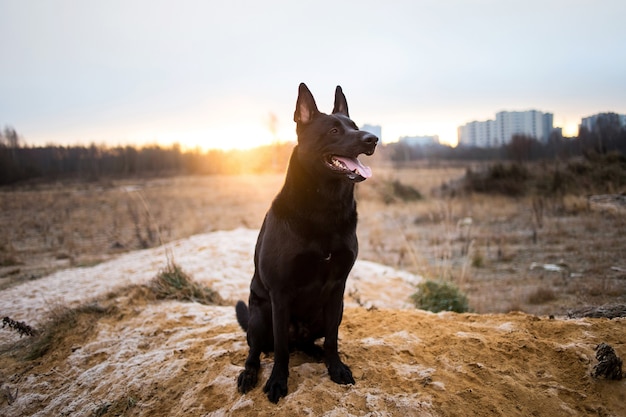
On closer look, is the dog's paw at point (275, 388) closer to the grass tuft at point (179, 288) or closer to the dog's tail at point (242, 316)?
the dog's tail at point (242, 316)

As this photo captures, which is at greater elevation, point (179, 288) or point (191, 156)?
point (191, 156)

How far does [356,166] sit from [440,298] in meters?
4.09

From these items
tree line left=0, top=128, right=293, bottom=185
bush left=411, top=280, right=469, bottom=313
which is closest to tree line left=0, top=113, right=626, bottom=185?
tree line left=0, top=128, right=293, bottom=185

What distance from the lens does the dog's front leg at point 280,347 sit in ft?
8.80

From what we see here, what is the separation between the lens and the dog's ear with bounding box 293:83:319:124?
2.87m

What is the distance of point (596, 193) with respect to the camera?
14.6 meters

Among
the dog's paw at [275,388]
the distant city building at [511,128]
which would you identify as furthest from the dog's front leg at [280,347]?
the distant city building at [511,128]

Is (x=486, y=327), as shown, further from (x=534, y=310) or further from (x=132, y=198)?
(x=132, y=198)

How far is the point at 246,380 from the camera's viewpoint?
278 centimetres

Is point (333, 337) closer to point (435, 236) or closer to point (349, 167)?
point (349, 167)

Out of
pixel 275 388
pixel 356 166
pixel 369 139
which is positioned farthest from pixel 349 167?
pixel 275 388

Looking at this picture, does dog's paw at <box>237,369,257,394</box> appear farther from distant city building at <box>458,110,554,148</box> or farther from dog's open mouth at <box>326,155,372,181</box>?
distant city building at <box>458,110,554,148</box>

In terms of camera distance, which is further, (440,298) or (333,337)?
(440,298)

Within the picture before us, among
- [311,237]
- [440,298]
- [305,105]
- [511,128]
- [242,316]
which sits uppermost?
[511,128]
